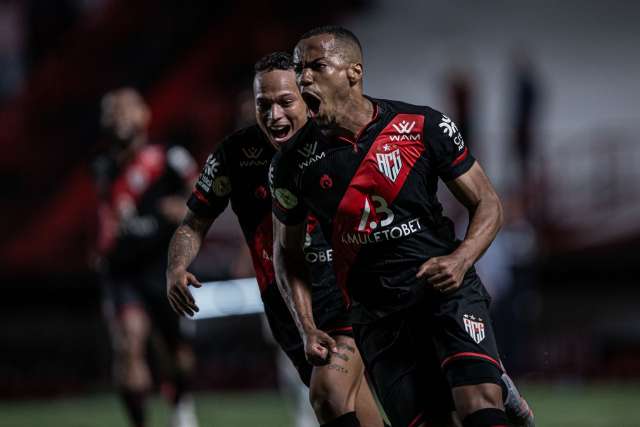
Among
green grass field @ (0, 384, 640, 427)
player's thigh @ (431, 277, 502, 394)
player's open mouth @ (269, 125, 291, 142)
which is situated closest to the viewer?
player's thigh @ (431, 277, 502, 394)

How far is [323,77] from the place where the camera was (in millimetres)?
4582

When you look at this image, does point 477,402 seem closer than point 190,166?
Yes

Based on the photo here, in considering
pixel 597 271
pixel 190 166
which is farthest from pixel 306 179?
pixel 597 271

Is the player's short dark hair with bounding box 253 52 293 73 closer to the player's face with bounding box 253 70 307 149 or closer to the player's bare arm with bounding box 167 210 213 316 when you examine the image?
the player's face with bounding box 253 70 307 149

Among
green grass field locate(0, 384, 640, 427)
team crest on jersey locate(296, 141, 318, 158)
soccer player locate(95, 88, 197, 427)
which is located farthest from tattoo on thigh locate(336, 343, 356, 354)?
green grass field locate(0, 384, 640, 427)

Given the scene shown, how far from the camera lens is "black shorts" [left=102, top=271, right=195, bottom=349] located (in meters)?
8.30

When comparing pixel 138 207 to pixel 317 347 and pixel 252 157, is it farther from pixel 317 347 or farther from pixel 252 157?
pixel 317 347

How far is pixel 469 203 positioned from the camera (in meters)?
4.60

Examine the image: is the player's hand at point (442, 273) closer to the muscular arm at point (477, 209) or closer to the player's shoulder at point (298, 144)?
the muscular arm at point (477, 209)

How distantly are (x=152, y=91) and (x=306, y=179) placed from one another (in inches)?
447

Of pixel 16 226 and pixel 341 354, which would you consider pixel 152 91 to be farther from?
pixel 341 354

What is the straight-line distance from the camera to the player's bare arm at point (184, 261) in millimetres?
5004

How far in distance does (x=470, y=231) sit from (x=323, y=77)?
2.81 feet

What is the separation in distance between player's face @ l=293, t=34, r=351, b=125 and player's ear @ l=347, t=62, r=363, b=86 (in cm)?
2
